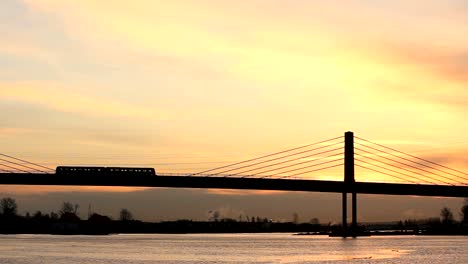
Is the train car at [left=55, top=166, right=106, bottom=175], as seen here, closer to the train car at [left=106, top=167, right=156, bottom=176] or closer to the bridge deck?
the bridge deck

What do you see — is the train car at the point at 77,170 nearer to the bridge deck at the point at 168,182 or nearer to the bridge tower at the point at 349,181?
the bridge deck at the point at 168,182

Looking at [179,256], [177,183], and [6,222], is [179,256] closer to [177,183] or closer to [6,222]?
[177,183]

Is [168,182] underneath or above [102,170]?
underneath

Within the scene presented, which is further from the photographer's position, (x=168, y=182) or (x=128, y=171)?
(x=128, y=171)

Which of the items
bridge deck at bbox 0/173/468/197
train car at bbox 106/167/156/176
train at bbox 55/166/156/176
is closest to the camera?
bridge deck at bbox 0/173/468/197

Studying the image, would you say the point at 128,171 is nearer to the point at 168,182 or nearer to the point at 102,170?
the point at 102,170

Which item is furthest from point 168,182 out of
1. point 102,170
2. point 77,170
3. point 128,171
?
point 77,170

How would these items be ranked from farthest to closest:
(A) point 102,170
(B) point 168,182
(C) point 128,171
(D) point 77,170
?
(C) point 128,171 → (D) point 77,170 → (A) point 102,170 → (B) point 168,182

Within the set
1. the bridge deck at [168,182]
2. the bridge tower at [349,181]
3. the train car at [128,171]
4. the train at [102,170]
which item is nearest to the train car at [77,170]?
the train at [102,170]

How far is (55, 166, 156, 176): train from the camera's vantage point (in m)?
94.9

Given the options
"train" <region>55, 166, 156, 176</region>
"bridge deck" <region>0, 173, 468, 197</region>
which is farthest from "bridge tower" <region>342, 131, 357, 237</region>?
"train" <region>55, 166, 156, 176</region>

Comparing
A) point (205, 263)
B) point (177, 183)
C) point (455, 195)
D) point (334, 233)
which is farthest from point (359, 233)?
point (205, 263)

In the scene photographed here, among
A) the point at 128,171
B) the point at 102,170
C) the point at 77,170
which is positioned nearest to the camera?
the point at 102,170

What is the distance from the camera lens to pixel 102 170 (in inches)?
3738
